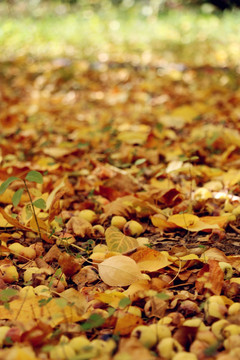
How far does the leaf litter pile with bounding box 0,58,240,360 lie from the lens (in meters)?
1.22

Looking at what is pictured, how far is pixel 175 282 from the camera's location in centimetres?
155

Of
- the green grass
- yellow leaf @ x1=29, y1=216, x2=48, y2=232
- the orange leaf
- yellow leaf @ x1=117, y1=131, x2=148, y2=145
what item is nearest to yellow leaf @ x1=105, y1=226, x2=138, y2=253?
yellow leaf @ x1=29, y1=216, x2=48, y2=232

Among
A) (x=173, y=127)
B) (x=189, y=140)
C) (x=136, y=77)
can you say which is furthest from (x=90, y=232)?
(x=136, y=77)

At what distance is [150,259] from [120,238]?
0.18m

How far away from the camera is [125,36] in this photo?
731 cm

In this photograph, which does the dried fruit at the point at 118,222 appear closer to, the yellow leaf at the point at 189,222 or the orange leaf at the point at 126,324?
the yellow leaf at the point at 189,222

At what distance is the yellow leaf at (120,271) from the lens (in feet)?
4.91

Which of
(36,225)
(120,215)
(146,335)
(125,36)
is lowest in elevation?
(125,36)

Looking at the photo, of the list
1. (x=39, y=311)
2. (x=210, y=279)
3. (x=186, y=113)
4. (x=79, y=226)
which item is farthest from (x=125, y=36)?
(x=39, y=311)

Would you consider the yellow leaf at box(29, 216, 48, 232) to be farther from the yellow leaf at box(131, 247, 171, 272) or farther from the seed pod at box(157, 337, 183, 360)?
the seed pod at box(157, 337, 183, 360)

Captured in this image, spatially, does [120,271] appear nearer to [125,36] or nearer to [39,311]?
[39,311]

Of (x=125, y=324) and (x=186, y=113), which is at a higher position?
(x=125, y=324)

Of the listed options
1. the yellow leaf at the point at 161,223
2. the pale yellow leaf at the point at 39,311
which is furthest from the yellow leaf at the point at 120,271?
the yellow leaf at the point at 161,223

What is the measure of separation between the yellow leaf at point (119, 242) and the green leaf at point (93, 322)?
46cm
